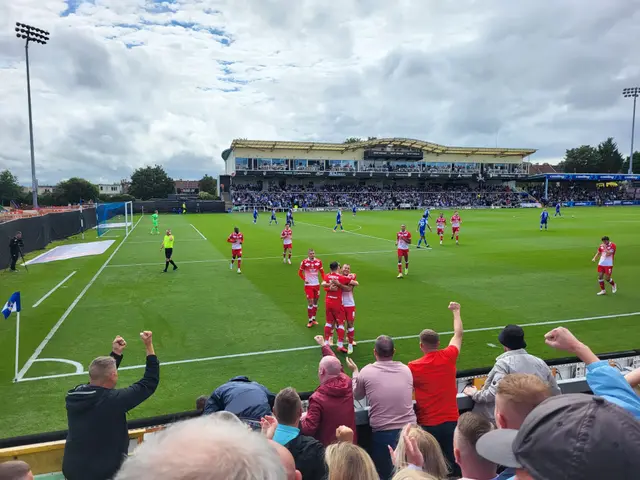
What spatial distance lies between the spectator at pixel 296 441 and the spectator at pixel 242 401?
0.71 m

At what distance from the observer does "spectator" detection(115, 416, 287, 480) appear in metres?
1.31

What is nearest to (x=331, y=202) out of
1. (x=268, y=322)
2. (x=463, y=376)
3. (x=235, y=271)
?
(x=235, y=271)

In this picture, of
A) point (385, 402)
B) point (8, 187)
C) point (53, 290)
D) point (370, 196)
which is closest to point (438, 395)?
point (385, 402)

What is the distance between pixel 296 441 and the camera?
3.69 metres

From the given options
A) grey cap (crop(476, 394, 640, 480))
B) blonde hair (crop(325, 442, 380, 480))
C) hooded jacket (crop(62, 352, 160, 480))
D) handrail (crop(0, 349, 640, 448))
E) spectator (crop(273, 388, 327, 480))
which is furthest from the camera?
handrail (crop(0, 349, 640, 448))

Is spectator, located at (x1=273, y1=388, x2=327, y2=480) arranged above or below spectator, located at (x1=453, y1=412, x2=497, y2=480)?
below

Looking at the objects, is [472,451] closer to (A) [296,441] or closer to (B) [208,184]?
(A) [296,441]

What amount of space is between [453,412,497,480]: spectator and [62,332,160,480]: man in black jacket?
293cm

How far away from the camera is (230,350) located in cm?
1047

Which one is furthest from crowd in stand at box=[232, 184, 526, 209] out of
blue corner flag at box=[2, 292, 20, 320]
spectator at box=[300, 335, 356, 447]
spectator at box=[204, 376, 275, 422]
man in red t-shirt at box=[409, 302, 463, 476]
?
spectator at box=[300, 335, 356, 447]

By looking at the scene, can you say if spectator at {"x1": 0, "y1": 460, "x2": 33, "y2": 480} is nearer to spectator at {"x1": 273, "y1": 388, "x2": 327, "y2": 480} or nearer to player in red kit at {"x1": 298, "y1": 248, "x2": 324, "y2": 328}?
spectator at {"x1": 273, "y1": 388, "x2": 327, "y2": 480}

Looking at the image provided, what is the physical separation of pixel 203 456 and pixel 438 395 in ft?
14.0

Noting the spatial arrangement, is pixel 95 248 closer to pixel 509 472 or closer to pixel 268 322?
pixel 268 322

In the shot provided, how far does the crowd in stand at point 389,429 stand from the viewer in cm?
139
